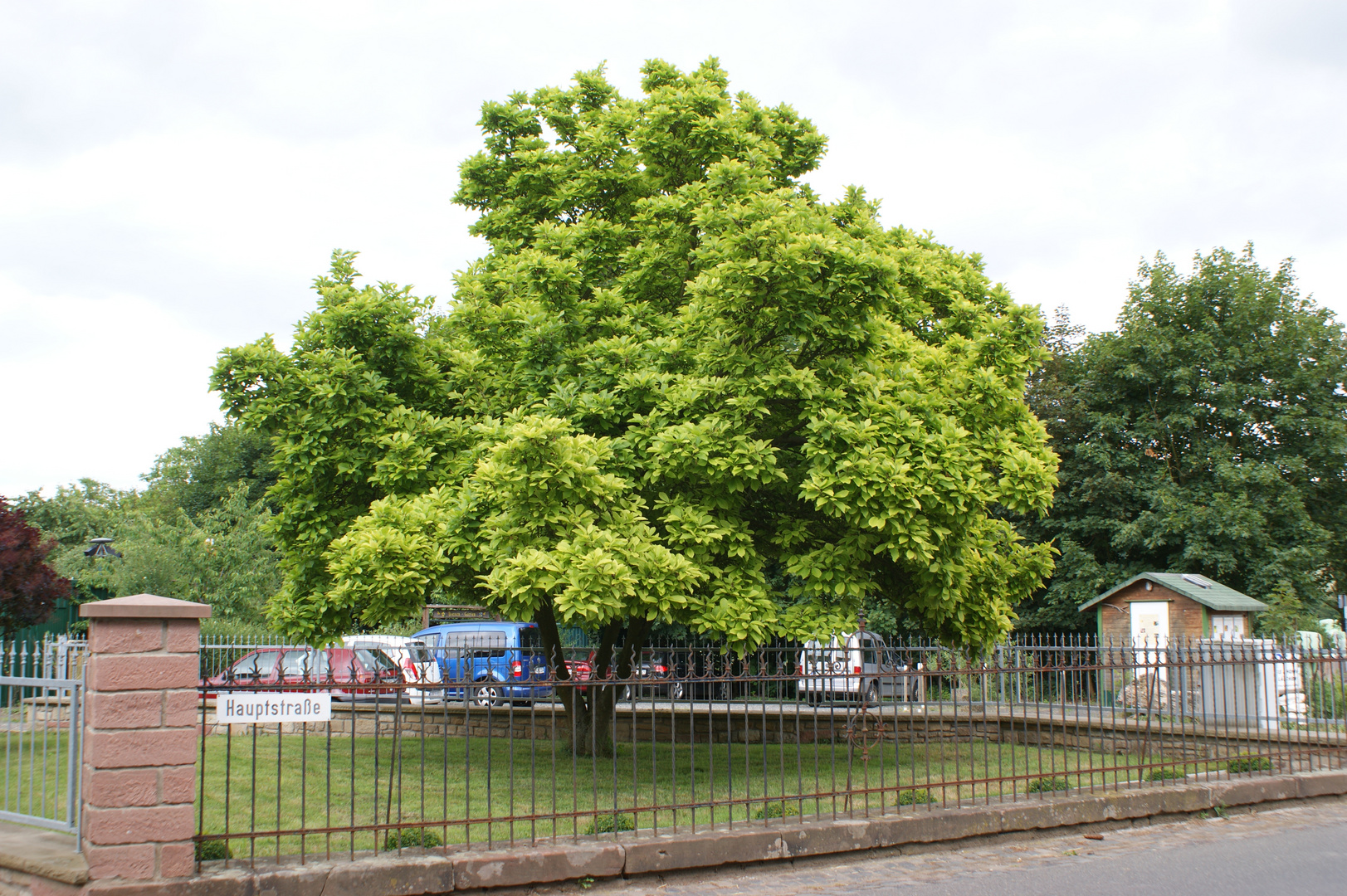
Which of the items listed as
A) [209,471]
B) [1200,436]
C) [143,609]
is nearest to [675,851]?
[143,609]

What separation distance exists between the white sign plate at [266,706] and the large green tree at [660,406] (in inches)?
89.5

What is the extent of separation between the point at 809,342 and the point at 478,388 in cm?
459

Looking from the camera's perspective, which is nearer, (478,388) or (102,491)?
(478,388)

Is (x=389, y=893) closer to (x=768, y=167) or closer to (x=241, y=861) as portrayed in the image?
(x=241, y=861)

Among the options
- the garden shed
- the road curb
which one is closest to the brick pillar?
the road curb

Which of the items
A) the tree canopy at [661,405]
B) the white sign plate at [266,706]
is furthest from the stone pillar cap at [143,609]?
the tree canopy at [661,405]

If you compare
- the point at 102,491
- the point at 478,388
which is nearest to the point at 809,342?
the point at 478,388

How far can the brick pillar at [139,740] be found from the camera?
531 cm

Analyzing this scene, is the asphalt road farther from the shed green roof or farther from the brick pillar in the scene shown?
the shed green roof

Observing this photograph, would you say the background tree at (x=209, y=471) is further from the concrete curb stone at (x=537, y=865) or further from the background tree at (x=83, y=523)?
the concrete curb stone at (x=537, y=865)

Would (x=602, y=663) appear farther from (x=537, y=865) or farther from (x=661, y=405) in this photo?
(x=537, y=865)

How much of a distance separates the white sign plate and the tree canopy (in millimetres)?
2244

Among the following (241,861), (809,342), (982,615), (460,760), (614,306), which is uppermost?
(614,306)

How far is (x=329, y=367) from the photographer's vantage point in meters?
10.9
